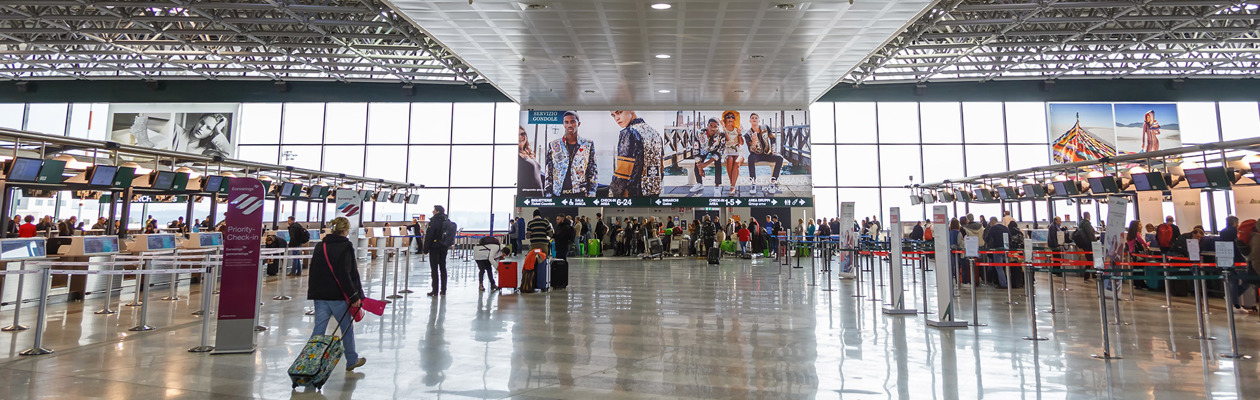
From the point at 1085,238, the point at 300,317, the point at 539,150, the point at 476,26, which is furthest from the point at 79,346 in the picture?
the point at 539,150

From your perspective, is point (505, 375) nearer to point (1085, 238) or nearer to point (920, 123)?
point (1085, 238)

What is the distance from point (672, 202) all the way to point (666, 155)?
1.82 metres

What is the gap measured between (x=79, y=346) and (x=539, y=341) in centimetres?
416

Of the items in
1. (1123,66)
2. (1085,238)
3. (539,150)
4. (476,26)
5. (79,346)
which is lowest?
(79,346)

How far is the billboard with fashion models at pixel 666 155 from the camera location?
21.0 metres

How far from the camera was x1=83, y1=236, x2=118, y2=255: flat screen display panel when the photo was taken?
27.5ft

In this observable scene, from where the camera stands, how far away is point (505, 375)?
13.4 ft

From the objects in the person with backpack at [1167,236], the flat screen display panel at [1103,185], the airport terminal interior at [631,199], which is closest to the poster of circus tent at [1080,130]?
the airport terminal interior at [631,199]

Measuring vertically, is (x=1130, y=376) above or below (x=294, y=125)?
below

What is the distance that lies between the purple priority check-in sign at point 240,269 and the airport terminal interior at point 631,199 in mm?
28

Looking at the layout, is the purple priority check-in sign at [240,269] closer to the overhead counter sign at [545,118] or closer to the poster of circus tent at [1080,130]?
the overhead counter sign at [545,118]

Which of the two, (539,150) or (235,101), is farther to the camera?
(235,101)

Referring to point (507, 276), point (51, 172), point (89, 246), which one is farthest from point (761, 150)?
point (51, 172)

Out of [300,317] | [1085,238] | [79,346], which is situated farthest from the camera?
[1085,238]
